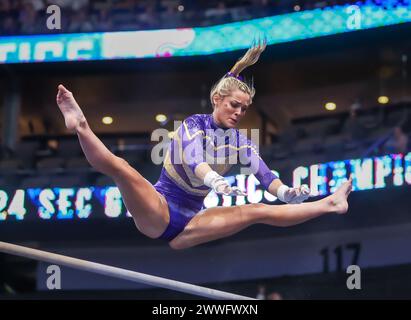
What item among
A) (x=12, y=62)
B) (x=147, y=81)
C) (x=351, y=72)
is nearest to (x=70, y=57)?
(x=12, y=62)

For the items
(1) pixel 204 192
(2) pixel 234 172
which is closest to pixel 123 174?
(1) pixel 204 192

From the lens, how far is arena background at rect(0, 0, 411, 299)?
25.6ft

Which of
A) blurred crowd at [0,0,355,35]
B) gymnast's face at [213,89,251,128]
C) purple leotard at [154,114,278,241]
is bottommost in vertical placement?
purple leotard at [154,114,278,241]

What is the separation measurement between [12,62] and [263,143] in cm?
299

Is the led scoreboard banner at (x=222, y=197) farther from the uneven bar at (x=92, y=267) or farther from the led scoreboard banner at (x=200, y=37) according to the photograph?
the uneven bar at (x=92, y=267)

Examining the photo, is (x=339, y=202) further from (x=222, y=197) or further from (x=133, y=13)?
(x=133, y=13)

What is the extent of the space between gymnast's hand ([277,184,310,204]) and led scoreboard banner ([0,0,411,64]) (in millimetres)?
3864

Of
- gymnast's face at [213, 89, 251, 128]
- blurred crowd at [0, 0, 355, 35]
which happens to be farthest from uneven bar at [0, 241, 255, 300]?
blurred crowd at [0, 0, 355, 35]

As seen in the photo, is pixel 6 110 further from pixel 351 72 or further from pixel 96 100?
pixel 351 72

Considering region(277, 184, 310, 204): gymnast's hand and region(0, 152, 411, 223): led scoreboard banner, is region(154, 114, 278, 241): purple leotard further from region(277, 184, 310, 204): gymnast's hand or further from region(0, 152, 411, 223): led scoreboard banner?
region(0, 152, 411, 223): led scoreboard banner

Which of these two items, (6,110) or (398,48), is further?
(6,110)

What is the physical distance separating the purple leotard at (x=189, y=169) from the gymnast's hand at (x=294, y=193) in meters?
0.20

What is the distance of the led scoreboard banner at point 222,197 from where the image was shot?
7.48 meters

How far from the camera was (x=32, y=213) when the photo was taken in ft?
25.8
